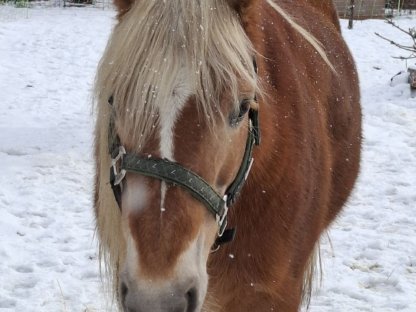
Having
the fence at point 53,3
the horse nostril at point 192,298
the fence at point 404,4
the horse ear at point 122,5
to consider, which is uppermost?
the horse ear at point 122,5

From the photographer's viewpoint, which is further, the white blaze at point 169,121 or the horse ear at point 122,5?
the horse ear at point 122,5

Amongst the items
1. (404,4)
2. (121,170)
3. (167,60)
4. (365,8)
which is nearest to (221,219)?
(121,170)

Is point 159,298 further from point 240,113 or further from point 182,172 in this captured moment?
point 240,113

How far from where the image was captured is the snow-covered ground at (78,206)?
3596 mm

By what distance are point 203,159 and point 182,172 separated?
9cm

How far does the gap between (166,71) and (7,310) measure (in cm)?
233

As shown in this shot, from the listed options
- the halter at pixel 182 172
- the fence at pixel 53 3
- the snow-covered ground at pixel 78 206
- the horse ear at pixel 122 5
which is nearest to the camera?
the halter at pixel 182 172

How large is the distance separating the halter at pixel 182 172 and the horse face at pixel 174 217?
0.06ft

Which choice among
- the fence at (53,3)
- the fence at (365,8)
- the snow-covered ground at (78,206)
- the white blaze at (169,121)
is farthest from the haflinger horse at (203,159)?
the fence at (365,8)

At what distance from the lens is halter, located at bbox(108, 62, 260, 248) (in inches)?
57.4

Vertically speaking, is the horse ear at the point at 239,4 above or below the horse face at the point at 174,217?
above

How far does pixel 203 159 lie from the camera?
1.54 m

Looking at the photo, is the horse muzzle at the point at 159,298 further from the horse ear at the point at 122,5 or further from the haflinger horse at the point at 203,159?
the horse ear at the point at 122,5

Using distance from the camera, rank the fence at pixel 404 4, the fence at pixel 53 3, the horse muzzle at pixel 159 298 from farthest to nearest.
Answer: the fence at pixel 404 4 → the fence at pixel 53 3 → the horse muzzle at pixel 159 298
